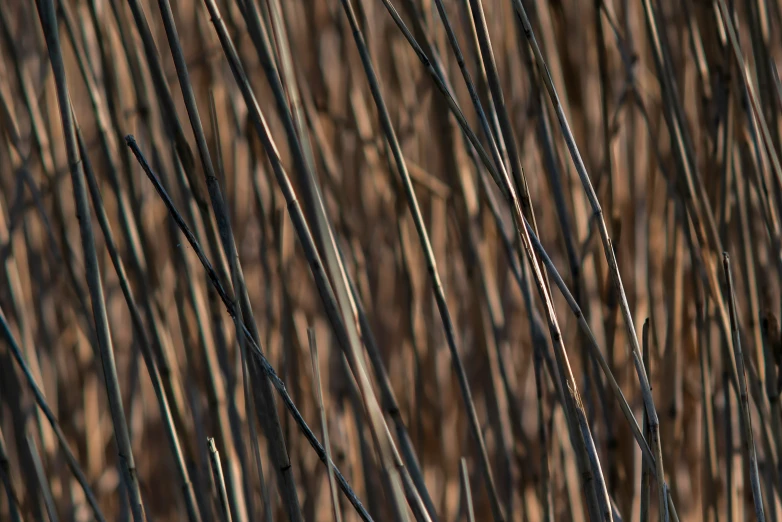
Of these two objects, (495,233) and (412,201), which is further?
(495,233)

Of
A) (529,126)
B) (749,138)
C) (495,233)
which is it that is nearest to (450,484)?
(495,233)

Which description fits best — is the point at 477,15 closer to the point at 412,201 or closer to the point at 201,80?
the point at 412,201

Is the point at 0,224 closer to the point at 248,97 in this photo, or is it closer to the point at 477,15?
the point at 248,97

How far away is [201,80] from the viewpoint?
1.07 m

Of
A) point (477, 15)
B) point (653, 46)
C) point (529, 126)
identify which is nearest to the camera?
point (477, 15)

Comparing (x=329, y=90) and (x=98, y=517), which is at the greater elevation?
(x=329, y=90)

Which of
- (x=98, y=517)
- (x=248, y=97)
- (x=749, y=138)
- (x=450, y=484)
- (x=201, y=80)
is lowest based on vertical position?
(x=450, y=484)

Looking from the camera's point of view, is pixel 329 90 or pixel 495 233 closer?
pixel 495 233

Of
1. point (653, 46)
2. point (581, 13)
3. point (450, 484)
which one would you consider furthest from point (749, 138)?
point (450, 484)

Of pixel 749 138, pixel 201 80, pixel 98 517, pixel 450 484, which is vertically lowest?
pixel 450 484

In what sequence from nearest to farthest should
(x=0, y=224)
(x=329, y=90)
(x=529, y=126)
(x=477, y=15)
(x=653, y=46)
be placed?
(x=477, y=15), (x=653, y=46), (x=0, y=224), (x=529, y=126), (x=329, y=90)

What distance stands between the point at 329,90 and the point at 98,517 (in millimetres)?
715

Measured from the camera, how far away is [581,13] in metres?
1.04

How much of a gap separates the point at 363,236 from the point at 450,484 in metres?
0.37
